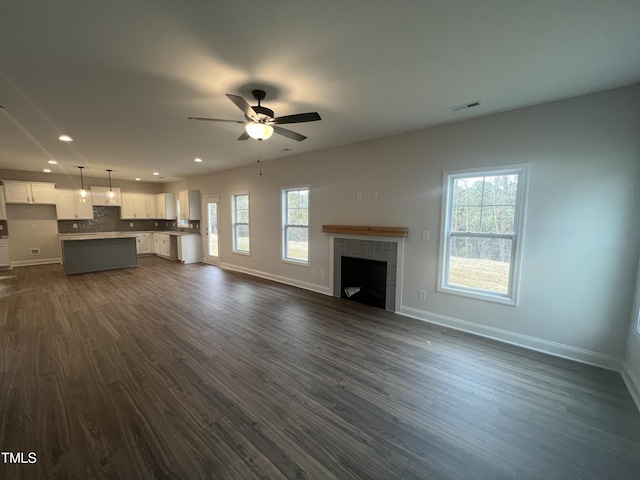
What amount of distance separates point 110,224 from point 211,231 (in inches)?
155

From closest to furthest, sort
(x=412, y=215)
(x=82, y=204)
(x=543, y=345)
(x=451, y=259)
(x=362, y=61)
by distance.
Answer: (x=362, y=61) → (x=543, y=345) → (x=451, y=259) → (x=412, y=215) → (x=82, y=204)

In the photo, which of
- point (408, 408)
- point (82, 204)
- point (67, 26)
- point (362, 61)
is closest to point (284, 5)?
point (362, 61)

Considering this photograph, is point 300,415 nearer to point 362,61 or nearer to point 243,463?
point 243,463

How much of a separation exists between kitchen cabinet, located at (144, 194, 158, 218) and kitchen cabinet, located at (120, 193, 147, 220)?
0.06m

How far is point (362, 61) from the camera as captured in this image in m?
2.07

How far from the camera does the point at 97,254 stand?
682 cm

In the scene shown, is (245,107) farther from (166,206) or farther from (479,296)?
(166,206)

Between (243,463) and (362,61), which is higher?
(362,61)

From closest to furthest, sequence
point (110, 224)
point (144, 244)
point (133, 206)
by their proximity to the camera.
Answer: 1. point (110, 224)
2. point (133, 206)
3. point (144, 244)

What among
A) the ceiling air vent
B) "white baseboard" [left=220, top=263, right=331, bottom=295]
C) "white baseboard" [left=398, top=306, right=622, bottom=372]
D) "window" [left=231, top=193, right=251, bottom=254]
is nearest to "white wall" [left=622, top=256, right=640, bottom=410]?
"white baseboard" [left=398, top=306, right=622, bottom=372]

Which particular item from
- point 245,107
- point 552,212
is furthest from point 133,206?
point 552,212

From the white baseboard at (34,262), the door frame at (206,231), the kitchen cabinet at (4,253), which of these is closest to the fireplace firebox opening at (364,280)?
the door frame at (206,231)

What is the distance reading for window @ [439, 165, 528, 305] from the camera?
9.96ft

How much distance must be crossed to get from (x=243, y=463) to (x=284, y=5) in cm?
278
